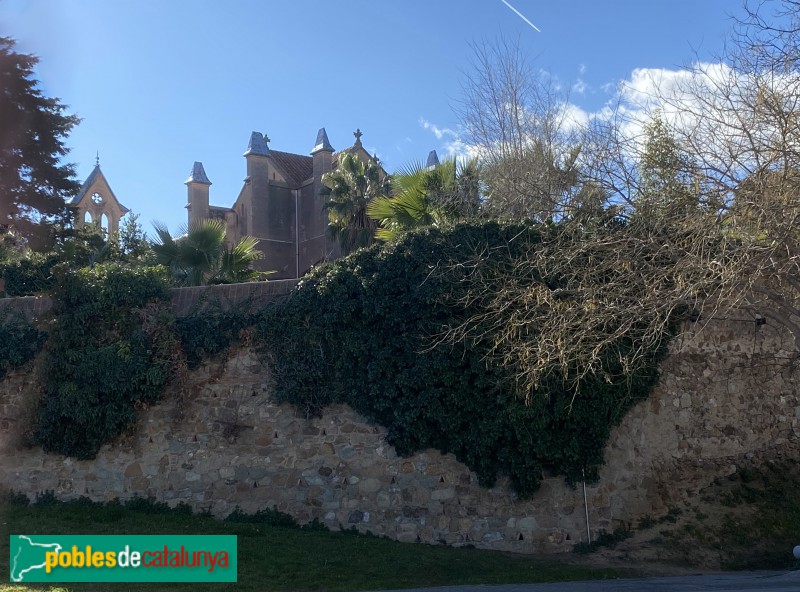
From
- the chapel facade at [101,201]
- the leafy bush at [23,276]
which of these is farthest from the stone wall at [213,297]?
the chapel facade at [101,201]

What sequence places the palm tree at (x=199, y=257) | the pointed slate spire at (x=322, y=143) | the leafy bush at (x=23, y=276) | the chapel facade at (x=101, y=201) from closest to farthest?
1. the palm tree at (x=199, y=257)
2. the leafy bush at (x=23, y=276)
3. the pointed slate spire at (x=322, y=143)
4. the chapel facade at (x=101, y=201)

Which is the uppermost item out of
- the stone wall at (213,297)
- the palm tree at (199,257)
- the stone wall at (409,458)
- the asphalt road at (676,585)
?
the palm tree at (199,257)

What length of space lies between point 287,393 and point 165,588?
14.6 feet

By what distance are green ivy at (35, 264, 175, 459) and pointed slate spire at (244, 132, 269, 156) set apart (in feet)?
88.1

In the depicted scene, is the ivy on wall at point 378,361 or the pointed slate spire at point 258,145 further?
the pointed slate spire at point 258,145

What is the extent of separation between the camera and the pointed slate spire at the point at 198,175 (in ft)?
141

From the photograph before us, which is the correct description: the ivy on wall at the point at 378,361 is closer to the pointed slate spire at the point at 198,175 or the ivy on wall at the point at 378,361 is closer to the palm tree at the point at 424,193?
the palm tree at the point at 424,193

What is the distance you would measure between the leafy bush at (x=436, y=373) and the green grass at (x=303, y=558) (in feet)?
4.84

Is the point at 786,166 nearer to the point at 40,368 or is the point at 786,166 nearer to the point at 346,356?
the point at 346,356

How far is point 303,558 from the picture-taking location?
11.0 m

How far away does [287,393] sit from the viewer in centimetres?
1323

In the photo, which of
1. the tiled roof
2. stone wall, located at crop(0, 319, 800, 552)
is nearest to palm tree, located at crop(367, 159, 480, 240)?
stone wall, located at crop(0, 319, 800, 552)

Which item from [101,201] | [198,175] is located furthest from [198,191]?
[101,201]

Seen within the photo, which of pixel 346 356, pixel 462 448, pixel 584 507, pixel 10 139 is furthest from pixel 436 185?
pixel 10 139
